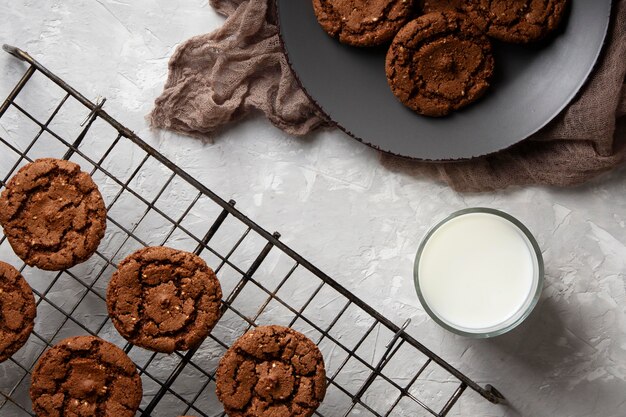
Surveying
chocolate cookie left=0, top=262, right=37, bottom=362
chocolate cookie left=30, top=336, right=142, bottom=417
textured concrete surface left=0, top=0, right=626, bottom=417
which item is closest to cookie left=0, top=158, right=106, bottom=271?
chocolate cookie left=0, top=262, right=37, bottom=362

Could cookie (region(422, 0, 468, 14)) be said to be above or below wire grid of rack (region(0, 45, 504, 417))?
above

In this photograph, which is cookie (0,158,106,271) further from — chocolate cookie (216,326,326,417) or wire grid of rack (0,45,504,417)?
chocolate cookie (216,326,326,417)

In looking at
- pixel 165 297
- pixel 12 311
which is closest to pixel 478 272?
pixel 165 297

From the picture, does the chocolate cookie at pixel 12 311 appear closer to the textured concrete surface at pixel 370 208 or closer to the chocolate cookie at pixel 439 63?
the textured concrete surface at pixel 370 208

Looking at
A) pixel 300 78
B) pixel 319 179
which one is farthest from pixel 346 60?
pixel 319 179

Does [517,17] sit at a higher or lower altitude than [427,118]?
higher

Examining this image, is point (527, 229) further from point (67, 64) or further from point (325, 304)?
point (67, 64)

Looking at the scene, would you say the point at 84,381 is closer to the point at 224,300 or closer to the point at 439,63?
the point at 224,300
